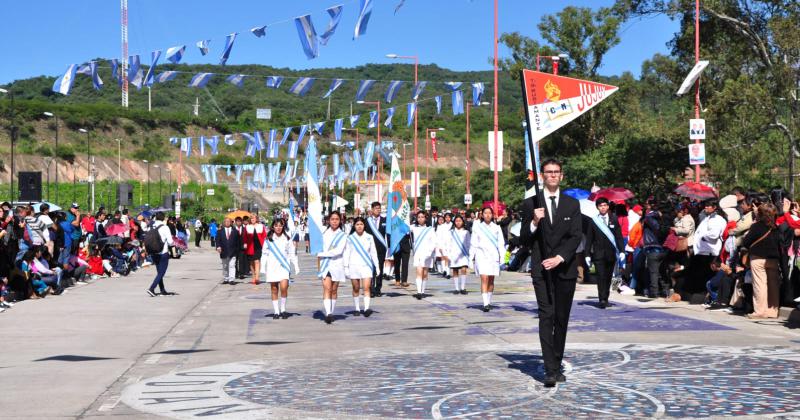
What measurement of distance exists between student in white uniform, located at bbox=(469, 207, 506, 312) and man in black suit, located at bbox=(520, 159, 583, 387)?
8.28 metres

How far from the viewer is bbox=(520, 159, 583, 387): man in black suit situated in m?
9.56

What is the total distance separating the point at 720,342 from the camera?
12.7 metres

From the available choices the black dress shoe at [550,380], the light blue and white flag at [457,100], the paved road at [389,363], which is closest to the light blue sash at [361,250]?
the paved road at [389,363]

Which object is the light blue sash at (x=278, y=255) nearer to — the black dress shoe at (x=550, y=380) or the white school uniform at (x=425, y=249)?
the white school uniform at (x=425, y=249)

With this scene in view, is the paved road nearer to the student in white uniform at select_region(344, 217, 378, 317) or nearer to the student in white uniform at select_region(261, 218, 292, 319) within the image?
the student in white uniform at select_region(261, 218, 292, 319)

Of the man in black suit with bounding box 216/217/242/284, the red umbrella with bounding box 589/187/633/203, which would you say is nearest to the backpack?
the man in black suit with bounding box 216/217/242/284

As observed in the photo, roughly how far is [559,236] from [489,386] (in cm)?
149

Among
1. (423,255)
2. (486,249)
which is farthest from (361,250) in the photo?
(423,255)

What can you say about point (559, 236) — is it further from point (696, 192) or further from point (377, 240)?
point (696, 192)

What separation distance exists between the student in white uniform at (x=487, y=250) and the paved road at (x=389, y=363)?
0.64 meters

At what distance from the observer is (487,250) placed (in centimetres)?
1880

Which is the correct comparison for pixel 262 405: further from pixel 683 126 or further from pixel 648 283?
pixel 683 126

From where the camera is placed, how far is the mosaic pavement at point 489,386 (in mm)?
8117

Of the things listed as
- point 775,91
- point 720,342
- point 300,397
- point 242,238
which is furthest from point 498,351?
point 775,91
